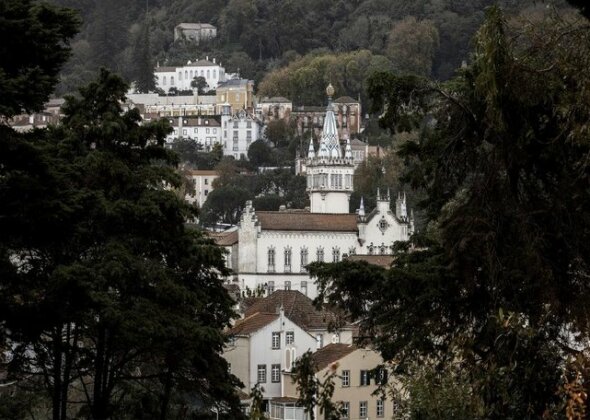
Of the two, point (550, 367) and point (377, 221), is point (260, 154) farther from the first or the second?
point (550, 367)

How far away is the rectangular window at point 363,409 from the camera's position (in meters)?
42.1

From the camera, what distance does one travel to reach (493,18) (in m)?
17.1

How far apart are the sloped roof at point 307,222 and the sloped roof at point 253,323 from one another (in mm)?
46307

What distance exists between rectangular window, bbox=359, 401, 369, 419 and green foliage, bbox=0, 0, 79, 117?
23447 mm

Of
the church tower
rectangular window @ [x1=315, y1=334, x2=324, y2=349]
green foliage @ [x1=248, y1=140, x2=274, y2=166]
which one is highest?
green foliage @ [x1=248, y1=140, x2=274, y2=166]

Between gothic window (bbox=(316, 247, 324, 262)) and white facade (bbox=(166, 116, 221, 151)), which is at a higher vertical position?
white facade (bbox=(166, 116, 221, 151))

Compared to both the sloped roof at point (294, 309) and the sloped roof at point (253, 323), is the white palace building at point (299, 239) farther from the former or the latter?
the sloped roof at point (253, 323)

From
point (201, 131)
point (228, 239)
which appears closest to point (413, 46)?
point (201, 131)

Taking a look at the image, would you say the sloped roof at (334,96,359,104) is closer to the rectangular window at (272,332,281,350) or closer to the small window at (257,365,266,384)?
the rectangular window at (272,332,281,350)

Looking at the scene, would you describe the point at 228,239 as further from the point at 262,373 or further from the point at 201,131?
the point at 201,131

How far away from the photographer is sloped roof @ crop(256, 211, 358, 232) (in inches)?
3767

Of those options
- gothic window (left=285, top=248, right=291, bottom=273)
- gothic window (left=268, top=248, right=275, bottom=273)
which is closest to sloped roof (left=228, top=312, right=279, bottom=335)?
gothic window (left=268, top=248, right=275, bottom=273)

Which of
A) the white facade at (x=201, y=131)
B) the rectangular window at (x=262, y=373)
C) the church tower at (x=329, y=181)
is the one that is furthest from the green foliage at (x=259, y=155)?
the rectangular window at (x=262, y=373)

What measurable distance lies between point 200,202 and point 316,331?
9737cm
